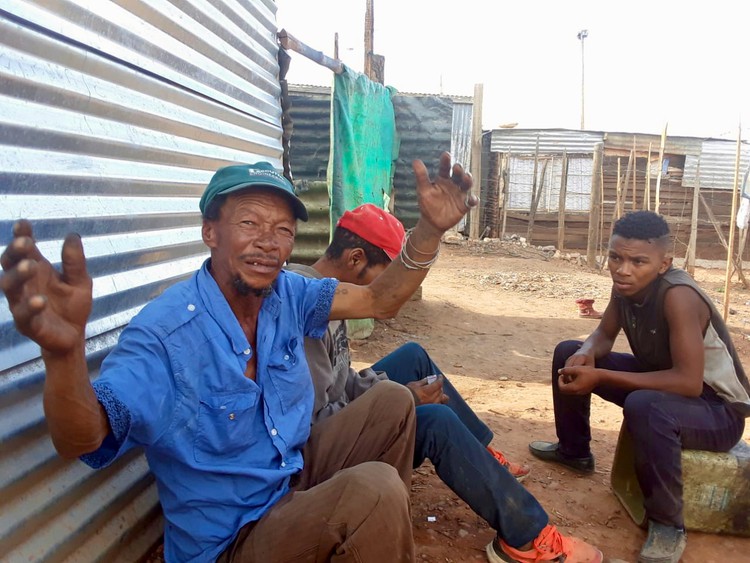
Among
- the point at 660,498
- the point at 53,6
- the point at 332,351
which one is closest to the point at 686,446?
the point at 660,498

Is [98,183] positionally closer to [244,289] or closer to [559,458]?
[244,289]

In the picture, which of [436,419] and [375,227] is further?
[375,227]

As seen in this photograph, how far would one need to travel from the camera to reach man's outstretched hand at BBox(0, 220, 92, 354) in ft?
3.43

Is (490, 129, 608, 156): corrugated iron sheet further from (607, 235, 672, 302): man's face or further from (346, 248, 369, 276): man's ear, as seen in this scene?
(346, 248, 369, 276): man's ear

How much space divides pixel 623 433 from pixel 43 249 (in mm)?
2740

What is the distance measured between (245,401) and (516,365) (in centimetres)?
468

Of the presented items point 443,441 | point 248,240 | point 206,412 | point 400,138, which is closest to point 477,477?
point 443,441

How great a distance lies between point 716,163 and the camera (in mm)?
17156

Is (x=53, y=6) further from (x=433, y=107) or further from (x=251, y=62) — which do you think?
(x=433, y=107)

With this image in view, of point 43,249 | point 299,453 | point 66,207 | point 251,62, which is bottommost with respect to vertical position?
point 299,453

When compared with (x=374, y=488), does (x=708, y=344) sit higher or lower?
higher

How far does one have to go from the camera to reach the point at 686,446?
2.80 m

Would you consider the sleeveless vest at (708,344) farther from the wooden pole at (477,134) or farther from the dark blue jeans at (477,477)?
the wooden pole at (477,134)

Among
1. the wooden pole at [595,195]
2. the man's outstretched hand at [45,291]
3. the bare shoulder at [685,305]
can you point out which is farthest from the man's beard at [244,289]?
the wooden pole at [595,195]
